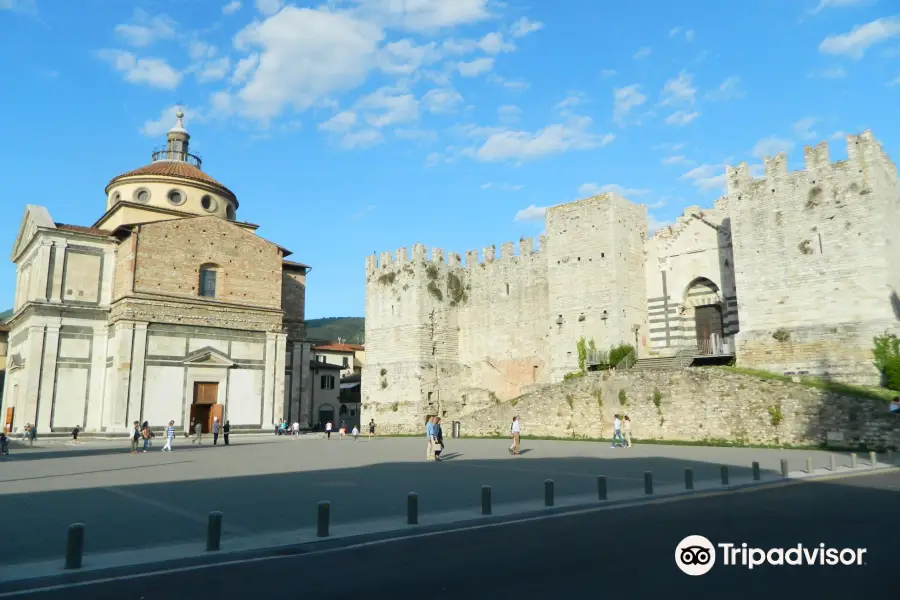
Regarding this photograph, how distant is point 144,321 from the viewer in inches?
1375

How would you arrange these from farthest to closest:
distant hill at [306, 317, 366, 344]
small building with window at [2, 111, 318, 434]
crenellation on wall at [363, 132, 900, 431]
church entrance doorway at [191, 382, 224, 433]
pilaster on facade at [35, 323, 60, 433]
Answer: distant hill at [306, 317, 366, 344] → church entrance doorway at [191, 382, 224, 433] → small building with window at [2, 111, 318, 434] → pilaster on facade at [35, 323, 60, 433] → crenellation on wall at [363, 132, 900, 431]

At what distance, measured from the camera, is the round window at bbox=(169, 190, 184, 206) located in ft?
139

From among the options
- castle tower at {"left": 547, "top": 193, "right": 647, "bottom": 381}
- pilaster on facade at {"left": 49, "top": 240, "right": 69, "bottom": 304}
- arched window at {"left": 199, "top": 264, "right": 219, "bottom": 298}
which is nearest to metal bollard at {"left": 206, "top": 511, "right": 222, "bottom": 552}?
castle tower at {"left": 547, "top": 193, "right": 647, "bottom": 381}

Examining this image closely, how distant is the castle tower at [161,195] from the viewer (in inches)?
1608

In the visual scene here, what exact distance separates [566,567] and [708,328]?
27874 mm

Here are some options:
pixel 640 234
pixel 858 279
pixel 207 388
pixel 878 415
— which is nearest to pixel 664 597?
pixel 878 415

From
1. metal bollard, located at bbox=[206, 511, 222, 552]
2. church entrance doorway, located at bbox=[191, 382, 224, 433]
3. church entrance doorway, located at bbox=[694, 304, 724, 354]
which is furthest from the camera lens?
church entrance doorway, located at bbox=[191, 382, 224, 433]

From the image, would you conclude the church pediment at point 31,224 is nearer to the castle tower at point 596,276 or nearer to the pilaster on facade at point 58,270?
the pilaster on facade at point 58,270

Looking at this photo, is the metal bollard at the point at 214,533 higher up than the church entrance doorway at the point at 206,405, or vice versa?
the church entrance doorway at the point at 206,405

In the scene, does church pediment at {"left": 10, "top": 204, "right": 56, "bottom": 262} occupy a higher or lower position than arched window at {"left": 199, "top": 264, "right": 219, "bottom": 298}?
higher

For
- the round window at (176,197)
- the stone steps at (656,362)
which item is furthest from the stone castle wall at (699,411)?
the round window at (176,197)

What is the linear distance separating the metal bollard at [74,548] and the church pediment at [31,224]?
34.9 metres

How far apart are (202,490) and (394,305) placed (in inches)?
1187

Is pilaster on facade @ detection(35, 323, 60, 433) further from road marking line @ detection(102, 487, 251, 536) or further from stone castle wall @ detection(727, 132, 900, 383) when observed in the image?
stone castle wall @ detection(727, 132, 900, 383)
